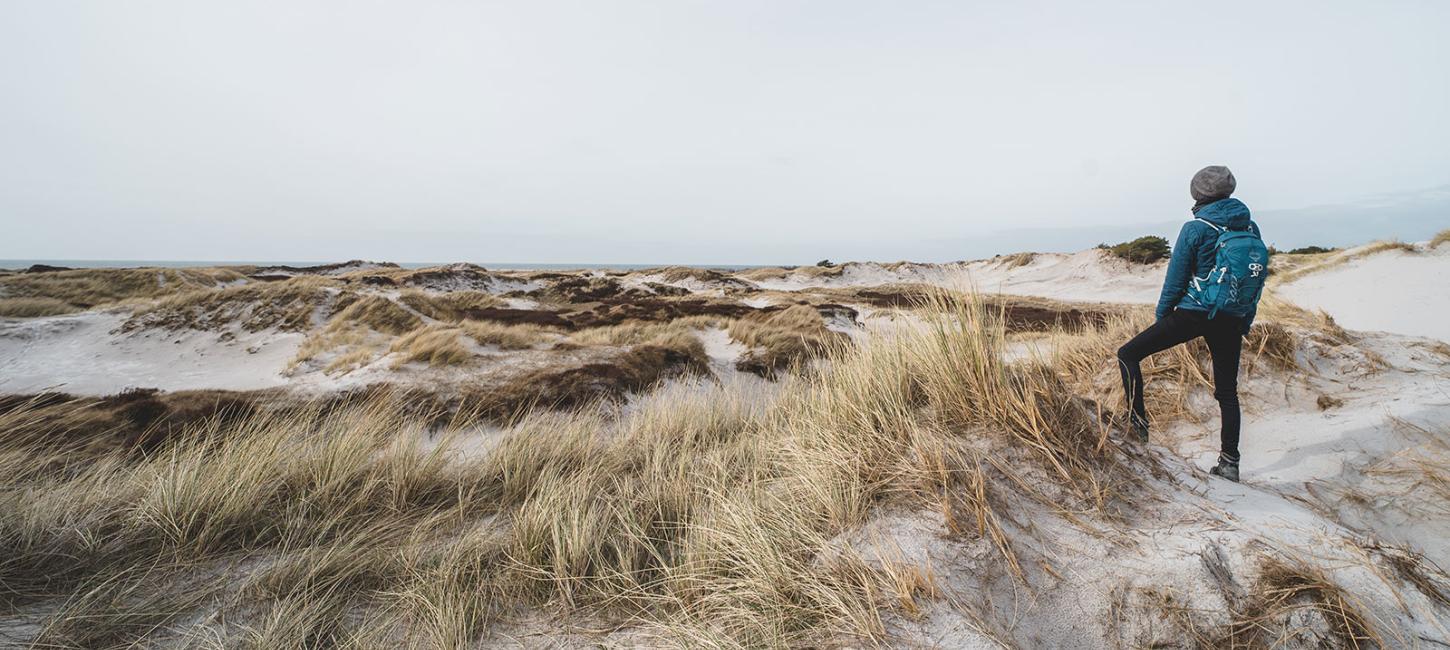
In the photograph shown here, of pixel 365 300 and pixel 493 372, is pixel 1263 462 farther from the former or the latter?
pixel 365 300

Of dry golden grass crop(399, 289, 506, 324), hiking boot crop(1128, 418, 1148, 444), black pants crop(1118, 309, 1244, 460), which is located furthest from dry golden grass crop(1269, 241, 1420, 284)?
dry golden grass crop(399, 289, 506, 324)

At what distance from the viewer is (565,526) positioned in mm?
2488

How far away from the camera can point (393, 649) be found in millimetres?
1921

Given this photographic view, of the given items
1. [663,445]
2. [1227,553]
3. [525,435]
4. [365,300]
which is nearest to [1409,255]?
[1227,553]

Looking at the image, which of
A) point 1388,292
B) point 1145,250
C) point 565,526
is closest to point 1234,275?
point 565,526

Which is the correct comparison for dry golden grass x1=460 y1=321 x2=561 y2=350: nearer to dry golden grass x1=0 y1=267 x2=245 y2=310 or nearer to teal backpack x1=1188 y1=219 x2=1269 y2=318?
teal backpack x1=1188 y1=219 x2=1269 y2=318

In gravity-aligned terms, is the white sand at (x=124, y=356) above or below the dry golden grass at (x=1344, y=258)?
below

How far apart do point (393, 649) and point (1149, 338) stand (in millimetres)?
4645

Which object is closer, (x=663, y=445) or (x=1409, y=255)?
(x=663, y=445)

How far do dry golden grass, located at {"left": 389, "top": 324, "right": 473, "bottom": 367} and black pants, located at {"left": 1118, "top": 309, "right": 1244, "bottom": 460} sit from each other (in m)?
8.66

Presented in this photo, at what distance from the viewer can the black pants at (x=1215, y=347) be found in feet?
9.95

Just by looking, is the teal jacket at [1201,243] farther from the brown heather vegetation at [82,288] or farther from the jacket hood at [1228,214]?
the brown heather vegetation at [82,288]

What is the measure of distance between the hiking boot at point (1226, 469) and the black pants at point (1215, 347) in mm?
67

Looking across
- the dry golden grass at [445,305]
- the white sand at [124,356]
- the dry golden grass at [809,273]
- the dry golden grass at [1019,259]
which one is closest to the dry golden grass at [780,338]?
the dry golden grass at [445,305]
